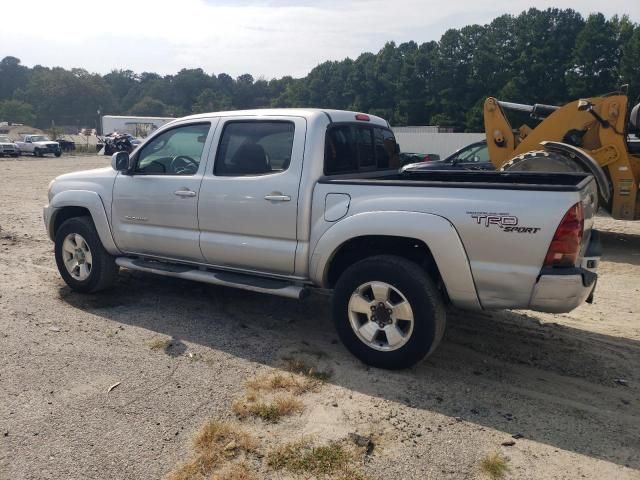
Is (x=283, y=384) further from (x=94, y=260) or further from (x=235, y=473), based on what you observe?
(x=94, y=260)

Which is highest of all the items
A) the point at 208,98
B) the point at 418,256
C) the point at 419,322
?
the point at 208,98

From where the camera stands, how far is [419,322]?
165 inches

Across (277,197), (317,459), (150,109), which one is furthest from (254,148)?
(150,109)

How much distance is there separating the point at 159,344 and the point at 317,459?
220 cm

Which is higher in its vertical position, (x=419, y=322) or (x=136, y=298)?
(x=419, y=322)

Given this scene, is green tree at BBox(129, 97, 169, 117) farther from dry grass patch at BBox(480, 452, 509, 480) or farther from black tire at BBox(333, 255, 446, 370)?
dry grass patch at BBox(480, 452, 509, 480)

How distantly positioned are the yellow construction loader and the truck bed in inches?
166

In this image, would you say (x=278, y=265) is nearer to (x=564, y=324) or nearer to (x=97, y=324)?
(x=97, y=324)

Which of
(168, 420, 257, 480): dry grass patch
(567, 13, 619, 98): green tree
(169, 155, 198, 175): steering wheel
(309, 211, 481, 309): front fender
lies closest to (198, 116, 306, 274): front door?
(169, 155, 198, 175): steering wheel

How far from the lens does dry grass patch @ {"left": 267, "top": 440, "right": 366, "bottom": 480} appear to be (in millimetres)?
3193

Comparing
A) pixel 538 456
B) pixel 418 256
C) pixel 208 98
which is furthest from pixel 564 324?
pixel 208 98

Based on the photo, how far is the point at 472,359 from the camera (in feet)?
15.5

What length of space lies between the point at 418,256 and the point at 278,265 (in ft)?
3.90

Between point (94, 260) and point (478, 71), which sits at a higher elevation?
point (478, 71)
